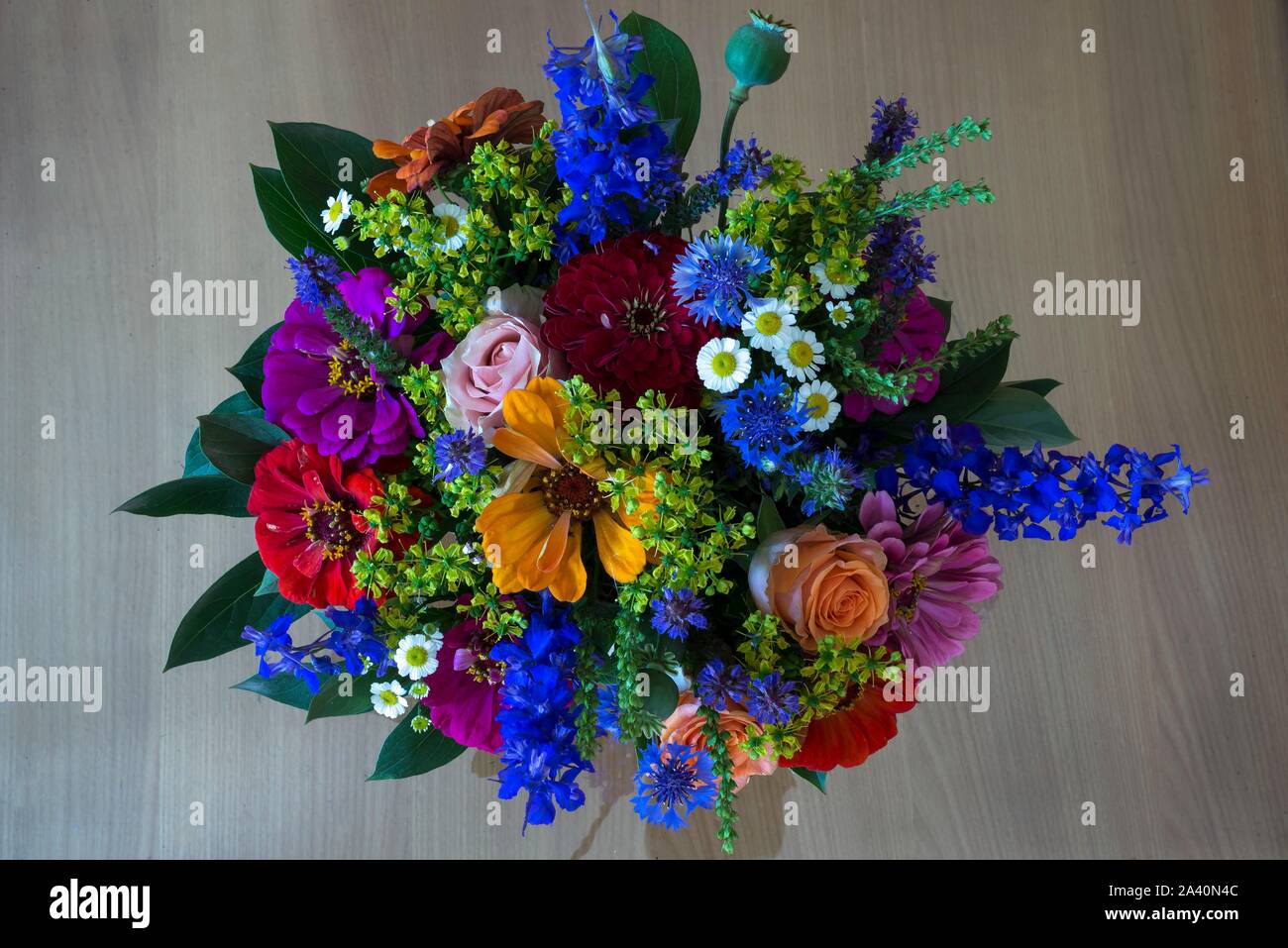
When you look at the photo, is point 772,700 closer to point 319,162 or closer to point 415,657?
point 415,657

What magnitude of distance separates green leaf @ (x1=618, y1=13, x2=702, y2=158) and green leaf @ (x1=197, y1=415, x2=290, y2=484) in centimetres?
30

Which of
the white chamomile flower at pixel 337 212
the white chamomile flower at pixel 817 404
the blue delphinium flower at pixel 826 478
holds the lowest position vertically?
the blue delphinium flower at pixel 826 478

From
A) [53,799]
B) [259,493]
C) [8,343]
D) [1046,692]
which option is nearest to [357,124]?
[8,343]

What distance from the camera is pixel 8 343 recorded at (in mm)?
810

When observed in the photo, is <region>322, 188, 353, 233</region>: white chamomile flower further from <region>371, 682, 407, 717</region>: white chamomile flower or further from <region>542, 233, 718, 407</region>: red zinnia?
<region>371, 682, 407, 717</region>: white chamomile flower

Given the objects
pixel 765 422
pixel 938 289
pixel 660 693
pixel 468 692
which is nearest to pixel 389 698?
pixel 468 692

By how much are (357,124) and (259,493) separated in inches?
18.3

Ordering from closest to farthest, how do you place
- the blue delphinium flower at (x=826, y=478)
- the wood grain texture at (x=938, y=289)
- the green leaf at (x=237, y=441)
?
the blue delphinium flower at (x=826, y=478) < the green leaf at (x=237, y=441) < the wood grain texture at (x=938, y=289)

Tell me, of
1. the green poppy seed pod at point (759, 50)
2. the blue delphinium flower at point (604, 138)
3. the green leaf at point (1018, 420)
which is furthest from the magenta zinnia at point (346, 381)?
the green leaf at point (1018, 420)

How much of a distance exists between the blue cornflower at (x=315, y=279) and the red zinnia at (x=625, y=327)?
0.40ft

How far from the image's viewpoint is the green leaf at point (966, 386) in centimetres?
54

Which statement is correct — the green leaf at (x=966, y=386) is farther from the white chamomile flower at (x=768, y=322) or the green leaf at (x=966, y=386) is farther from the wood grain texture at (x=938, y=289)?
the wood grain texture at (x=938, y=289)

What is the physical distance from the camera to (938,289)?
2.71ft
